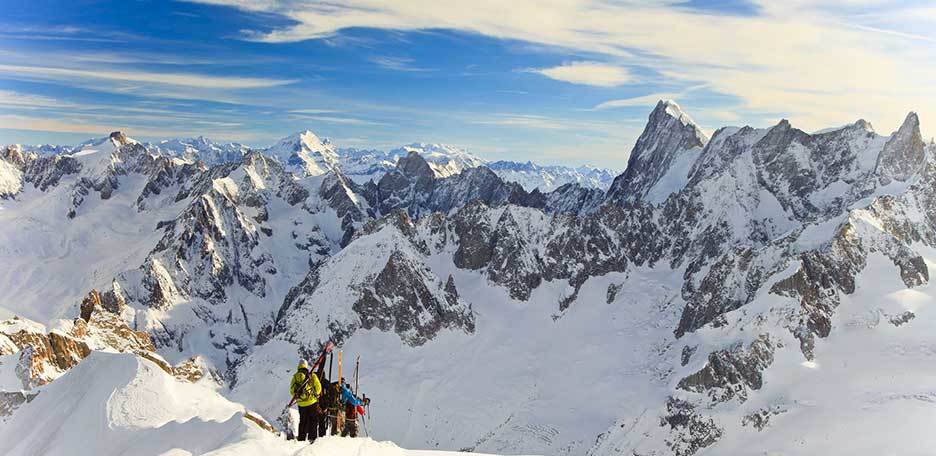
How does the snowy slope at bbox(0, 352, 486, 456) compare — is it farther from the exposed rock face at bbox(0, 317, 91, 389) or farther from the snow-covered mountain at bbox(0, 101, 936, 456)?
the exposed rock face at bbox(0, 317, 91, 389)

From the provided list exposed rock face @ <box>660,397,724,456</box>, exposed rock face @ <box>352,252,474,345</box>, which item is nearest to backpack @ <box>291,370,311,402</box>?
exposed rock face @ <box>660,397,724,456</box>

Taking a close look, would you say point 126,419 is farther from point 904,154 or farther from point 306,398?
point 904,154

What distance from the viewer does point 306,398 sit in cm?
3183

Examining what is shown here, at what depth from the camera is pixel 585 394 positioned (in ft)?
472

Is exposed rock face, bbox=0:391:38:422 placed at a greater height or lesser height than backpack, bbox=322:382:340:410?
lesser

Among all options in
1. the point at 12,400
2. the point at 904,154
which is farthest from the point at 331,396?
the point at 904,154

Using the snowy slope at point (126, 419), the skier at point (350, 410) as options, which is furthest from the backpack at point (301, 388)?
the skier at point (350, 410)

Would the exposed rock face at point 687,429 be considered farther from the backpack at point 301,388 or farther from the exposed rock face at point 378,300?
the backpack at point 301,388

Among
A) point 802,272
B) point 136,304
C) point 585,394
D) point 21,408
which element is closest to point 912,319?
point 802,272

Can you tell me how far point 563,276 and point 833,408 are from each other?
3778 inches

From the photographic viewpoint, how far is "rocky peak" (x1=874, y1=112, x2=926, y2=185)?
163 m

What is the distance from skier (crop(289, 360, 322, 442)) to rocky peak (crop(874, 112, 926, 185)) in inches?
7043

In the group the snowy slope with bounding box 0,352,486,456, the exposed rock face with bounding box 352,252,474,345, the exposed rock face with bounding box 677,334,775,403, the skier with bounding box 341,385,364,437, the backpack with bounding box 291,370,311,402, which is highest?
the backpack with bounding box 291,370,311,402

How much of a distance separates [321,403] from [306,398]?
7.32 feet
